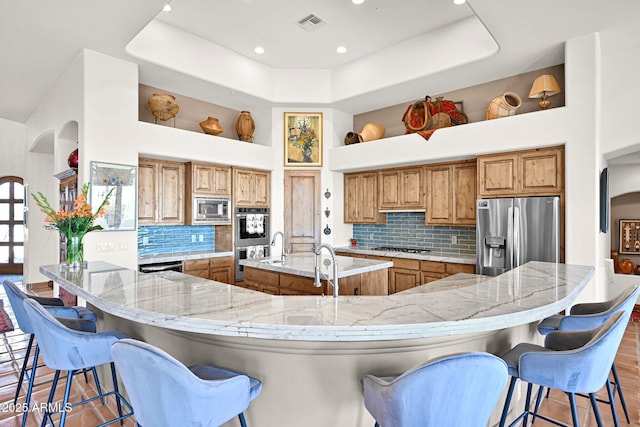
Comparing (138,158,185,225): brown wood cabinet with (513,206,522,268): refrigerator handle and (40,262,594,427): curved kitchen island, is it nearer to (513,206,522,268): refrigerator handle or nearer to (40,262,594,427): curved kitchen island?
(40,262,594,427): curved kitchen island

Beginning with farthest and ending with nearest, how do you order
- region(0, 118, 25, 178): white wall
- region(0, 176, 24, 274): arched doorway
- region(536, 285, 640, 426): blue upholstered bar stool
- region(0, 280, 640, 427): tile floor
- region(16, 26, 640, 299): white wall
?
region(0, 176, 24, 274): arched doorway, region(0, 118, 25, 178): white wall, region(16, 26, 640, 299): white wall, region(0, 280, 640, 427): tile floor, region(536, 285, 640, 426): blue upholstered bar stool

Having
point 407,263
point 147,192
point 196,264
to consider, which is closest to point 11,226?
point 147,192

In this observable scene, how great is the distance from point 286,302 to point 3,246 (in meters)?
10.1

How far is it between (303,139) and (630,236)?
5.63 m

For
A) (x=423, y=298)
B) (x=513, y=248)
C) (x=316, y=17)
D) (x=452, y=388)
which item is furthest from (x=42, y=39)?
(x=513, y=248)

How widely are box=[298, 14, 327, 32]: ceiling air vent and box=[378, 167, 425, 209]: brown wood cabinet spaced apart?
232 cm

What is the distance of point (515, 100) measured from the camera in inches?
171

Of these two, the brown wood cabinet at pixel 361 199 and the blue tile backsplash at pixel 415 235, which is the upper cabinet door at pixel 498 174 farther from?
the brown wood cabinet at pixel 361 199

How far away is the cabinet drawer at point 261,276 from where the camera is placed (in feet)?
12.5

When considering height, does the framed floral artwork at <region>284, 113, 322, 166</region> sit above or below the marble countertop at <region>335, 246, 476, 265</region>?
above

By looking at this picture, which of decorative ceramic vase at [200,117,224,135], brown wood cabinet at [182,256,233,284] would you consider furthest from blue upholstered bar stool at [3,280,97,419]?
decorative ceramic vase at [200,117,224,135]

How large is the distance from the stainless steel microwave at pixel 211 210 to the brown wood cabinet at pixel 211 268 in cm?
56

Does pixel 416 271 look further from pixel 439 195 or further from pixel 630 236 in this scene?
pixel 630 236

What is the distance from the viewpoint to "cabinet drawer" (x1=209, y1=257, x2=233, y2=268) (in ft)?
16.9
